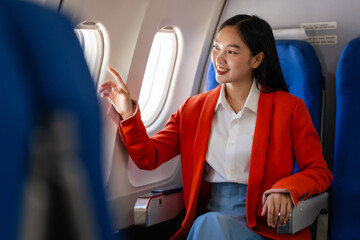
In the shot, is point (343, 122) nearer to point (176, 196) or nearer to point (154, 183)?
point (176, 196)

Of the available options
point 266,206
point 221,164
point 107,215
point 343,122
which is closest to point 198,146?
point 221,164

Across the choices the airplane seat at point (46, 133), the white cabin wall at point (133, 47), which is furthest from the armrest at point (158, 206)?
the airplane seat at point (46, 133)

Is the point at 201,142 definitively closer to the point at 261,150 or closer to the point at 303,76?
the point at 261,150

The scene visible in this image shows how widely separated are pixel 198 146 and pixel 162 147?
0.18 m

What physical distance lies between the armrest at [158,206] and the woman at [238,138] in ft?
0.31

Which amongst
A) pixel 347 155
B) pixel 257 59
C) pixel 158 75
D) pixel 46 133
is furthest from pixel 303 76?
pixel 46 133

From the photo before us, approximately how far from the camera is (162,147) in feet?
6.88

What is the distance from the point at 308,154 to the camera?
1.94m

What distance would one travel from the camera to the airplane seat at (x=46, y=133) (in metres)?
0.45

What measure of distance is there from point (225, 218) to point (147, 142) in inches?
19.4

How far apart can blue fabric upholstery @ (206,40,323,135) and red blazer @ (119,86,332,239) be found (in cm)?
25

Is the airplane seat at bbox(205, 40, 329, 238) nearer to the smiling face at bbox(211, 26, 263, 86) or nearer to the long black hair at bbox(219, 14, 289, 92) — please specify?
the long black hair at bbox(219, 14, 289, 92)

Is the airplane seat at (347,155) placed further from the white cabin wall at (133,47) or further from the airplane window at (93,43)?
the airplane window at (93,43)

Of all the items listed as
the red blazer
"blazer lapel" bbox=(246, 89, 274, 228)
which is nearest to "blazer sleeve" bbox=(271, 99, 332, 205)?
the red blazer
